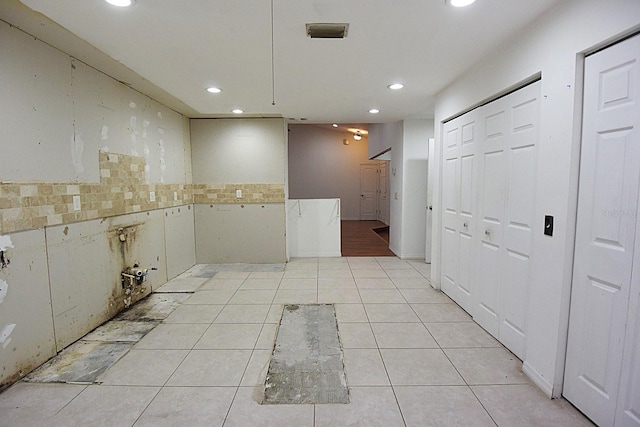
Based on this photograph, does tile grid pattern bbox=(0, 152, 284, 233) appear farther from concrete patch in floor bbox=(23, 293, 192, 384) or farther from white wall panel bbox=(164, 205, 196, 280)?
concrete patch in floor bbox=(23, 293, 192, 384)

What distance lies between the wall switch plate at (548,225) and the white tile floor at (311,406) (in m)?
Answer: 1.00

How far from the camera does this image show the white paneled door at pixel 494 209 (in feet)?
7.38

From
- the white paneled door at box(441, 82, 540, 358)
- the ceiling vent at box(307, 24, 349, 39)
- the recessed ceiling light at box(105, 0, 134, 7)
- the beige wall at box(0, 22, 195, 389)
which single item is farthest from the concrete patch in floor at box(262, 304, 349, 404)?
the recessed ceiling light at box(105, 0, 134, 7)

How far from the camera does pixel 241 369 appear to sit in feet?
7.34

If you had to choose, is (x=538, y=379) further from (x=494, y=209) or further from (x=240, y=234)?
(x=240, y=234)

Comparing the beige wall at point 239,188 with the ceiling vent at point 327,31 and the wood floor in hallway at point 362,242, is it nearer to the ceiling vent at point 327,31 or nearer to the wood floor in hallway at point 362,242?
the wood floor in hallway at point 362,242

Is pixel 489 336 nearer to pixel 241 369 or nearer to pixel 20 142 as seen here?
pixel 241 369

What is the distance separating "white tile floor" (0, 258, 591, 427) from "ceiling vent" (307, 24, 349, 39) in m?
2.37

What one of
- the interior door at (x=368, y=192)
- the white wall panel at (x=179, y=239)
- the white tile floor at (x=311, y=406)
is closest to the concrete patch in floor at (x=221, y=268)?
the white wall panel at (x=179, y=239)

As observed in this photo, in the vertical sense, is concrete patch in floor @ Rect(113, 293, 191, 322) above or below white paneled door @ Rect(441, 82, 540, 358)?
below

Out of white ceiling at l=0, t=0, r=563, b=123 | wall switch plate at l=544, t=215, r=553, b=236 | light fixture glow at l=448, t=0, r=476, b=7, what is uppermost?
white ceiling at l=0, t=0, r=563, b=123

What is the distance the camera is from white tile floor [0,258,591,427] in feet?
5.80

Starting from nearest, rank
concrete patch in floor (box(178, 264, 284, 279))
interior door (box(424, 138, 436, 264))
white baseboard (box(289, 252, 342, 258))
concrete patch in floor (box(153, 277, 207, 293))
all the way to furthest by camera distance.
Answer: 1. concrete patch in floor (box(153, 277, 207, 293))
2. concrete patch in floor (box(178, 264, 284, 279))
3. interior door (box(424, 138, 436, 264))
4. white baseboard (box(289, 252, 342, 258))

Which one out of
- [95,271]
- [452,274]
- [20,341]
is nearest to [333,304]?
[452,274]
